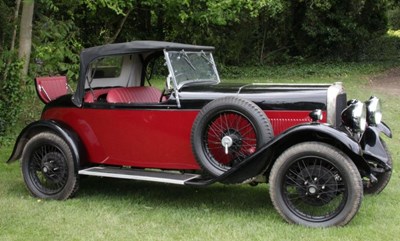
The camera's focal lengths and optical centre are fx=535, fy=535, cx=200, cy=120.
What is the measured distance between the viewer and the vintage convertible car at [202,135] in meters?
4.86

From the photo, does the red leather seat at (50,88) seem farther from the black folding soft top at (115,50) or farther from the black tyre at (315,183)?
the black tyre at (315,183)

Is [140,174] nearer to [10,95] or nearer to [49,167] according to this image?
[49,167]

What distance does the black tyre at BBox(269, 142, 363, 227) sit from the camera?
15.4ft

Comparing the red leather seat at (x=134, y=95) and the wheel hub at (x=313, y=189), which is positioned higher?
the red leather seat at (x=134, y=95)

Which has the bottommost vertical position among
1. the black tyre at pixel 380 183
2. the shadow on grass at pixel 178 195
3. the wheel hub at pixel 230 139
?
the shadow on grass at pixel 178 195

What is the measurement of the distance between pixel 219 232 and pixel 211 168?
649 mm

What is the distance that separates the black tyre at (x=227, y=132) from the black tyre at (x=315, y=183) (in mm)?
331

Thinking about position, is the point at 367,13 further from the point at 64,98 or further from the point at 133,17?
the point at 64,98

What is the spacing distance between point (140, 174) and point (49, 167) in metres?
1.11

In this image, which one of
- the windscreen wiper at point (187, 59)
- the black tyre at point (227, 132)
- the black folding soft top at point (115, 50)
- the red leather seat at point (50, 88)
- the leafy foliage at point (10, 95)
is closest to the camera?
the black tyre at point (227, 132)

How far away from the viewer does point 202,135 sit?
5141 mm

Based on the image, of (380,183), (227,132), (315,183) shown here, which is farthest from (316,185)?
(380,183)

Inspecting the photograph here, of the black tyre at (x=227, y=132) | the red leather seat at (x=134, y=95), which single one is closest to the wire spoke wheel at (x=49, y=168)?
the red leather seat at (x=134, y=95)

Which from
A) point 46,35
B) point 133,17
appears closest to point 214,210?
point 46,35
